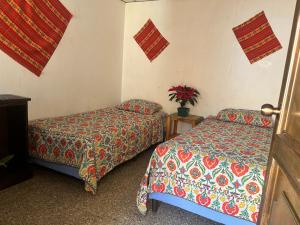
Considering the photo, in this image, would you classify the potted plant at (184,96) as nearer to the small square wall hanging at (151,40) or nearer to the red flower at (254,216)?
the small square wall hanging at (151,40)

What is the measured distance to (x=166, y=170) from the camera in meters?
1.71

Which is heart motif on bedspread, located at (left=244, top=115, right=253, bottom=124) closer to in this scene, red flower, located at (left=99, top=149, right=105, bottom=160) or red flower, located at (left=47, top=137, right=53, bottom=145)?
red flower, located at (left=99, top=149, right=105, bottom=160)

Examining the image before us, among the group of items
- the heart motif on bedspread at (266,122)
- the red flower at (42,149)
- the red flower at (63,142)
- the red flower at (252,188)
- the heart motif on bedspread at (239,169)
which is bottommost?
the red flower at (42,149)

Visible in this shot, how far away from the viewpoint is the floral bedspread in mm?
2008

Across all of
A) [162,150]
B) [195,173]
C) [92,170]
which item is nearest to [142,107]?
[92,170]

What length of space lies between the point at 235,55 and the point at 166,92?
3.69 feet

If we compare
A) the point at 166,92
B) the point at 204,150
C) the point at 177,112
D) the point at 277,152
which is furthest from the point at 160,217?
the point at 166,92

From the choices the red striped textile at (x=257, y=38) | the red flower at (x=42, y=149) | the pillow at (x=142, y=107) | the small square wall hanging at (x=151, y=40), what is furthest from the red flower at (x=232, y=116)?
the red flower at (x=42, y=149)

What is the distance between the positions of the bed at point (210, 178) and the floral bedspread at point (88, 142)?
537 millimetres

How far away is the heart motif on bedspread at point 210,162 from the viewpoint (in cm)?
158

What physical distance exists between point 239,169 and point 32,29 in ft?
7.60

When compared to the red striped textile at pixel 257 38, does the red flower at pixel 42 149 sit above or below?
below

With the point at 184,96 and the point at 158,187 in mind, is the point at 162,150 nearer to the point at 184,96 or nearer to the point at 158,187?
the point at 158,187

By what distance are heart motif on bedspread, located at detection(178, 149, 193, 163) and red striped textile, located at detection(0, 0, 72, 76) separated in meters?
1.80
